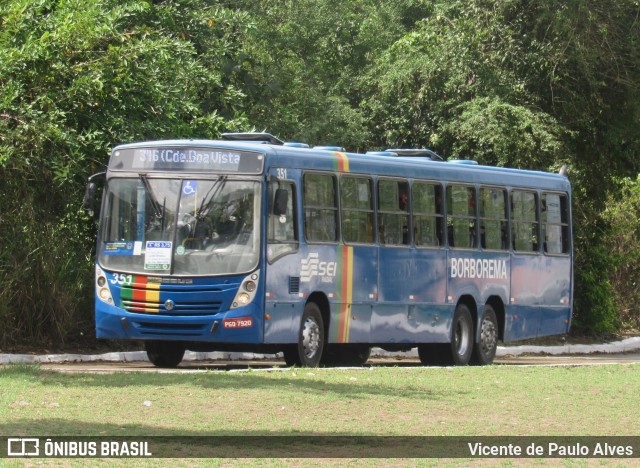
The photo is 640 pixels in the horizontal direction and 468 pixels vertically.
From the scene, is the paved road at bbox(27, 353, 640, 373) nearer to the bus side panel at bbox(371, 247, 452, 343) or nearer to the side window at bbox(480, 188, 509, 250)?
the bus side panel at bbox(371, 247, 452, 343)

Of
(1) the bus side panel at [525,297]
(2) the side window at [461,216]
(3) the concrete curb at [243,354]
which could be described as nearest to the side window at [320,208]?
(2) the side window at [461,216]

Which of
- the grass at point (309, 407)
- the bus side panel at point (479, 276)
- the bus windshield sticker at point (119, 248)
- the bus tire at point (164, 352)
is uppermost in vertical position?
the bus windshield sticker at point (119, 248)

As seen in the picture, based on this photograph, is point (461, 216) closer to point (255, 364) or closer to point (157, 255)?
point (255, 364)

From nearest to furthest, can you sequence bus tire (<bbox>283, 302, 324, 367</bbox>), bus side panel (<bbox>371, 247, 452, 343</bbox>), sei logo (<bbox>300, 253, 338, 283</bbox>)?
bus tire (<bbox>283, 302, 324, 367</bbox>), sei logo (<bbox>300, 253, 338, 283</bbox>), bus side panel (<bbox>371, 247, 452, 343</bbox>)

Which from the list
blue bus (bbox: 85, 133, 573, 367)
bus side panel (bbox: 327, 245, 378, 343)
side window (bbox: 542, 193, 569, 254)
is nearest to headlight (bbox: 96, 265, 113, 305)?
blue bus (bbox: 85, 133, 573, 367)

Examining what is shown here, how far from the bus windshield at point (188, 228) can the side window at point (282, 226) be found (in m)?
0.22

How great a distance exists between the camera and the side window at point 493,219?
23.7 m

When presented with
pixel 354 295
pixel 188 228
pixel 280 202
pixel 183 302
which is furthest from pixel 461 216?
pixel 183 302

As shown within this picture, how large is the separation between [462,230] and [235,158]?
218 inches

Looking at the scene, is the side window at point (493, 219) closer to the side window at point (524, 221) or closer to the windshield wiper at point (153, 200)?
the side window at point (524, 221)

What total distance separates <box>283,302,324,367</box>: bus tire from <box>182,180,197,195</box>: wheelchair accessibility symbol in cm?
226

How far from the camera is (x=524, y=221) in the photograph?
2480 cm

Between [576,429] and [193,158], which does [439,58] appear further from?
[576,429]

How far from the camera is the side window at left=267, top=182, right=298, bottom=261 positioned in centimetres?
1873
